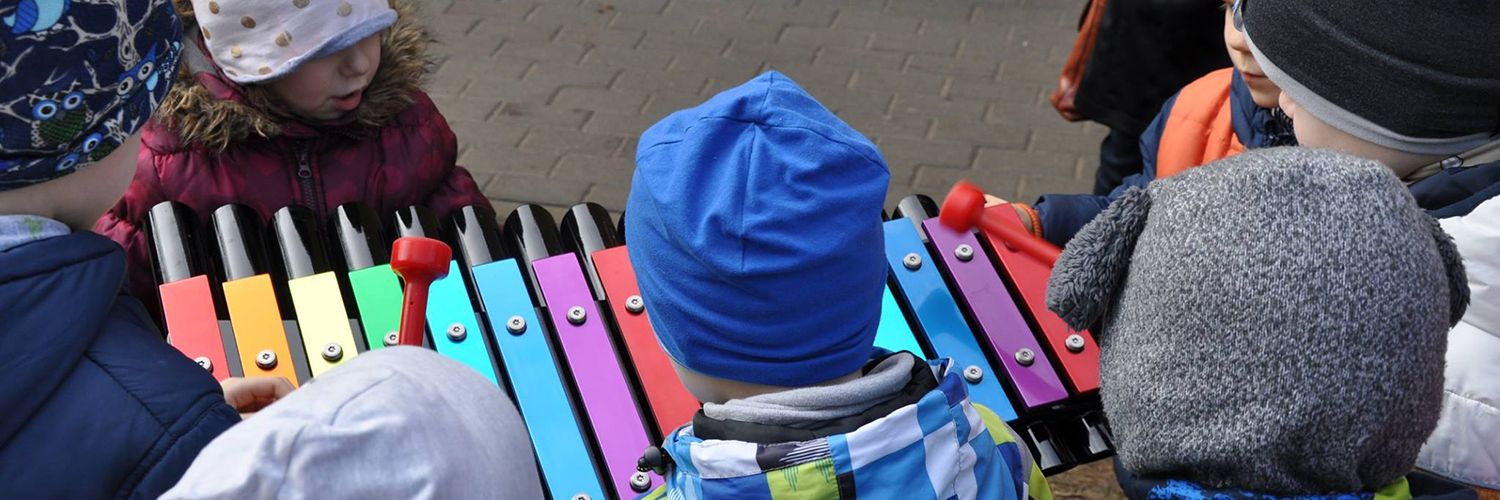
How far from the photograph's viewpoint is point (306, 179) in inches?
98.2

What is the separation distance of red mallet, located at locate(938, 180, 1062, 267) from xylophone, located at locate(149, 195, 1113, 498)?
0.03m

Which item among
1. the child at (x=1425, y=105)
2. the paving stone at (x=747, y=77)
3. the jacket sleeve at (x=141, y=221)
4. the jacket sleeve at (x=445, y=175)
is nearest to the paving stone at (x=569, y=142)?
the paving stone at (x=747, y=77)

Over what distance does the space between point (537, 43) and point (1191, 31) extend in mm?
2348

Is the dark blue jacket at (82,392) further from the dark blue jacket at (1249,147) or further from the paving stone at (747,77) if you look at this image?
the paving stone at (747,77)

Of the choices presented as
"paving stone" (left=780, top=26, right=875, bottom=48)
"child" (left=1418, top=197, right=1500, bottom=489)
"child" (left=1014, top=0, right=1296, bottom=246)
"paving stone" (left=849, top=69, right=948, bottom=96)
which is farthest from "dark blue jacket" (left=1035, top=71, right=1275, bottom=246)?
"paving stone" (left=780, top=26, right=875, bottom=48)

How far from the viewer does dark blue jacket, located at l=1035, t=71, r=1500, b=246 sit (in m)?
1.71

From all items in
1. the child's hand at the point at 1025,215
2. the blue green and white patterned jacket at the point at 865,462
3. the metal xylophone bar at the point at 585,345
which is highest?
the blue green and white patterned jacket at the point at 865,462

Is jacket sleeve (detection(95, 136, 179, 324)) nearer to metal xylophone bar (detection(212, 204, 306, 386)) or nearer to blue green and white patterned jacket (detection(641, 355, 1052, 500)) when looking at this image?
metal xylophone bar (detection(212, 204, 306, 386))

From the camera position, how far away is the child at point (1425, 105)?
5.30 feet

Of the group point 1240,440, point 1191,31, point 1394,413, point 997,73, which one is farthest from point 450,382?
point 997,73

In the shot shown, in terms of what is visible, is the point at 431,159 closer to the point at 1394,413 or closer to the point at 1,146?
the point at 1,146

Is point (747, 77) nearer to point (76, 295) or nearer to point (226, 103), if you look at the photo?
point (226, 103)

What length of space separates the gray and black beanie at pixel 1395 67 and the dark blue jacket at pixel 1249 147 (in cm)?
4

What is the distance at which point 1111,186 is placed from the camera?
10.5 ft
